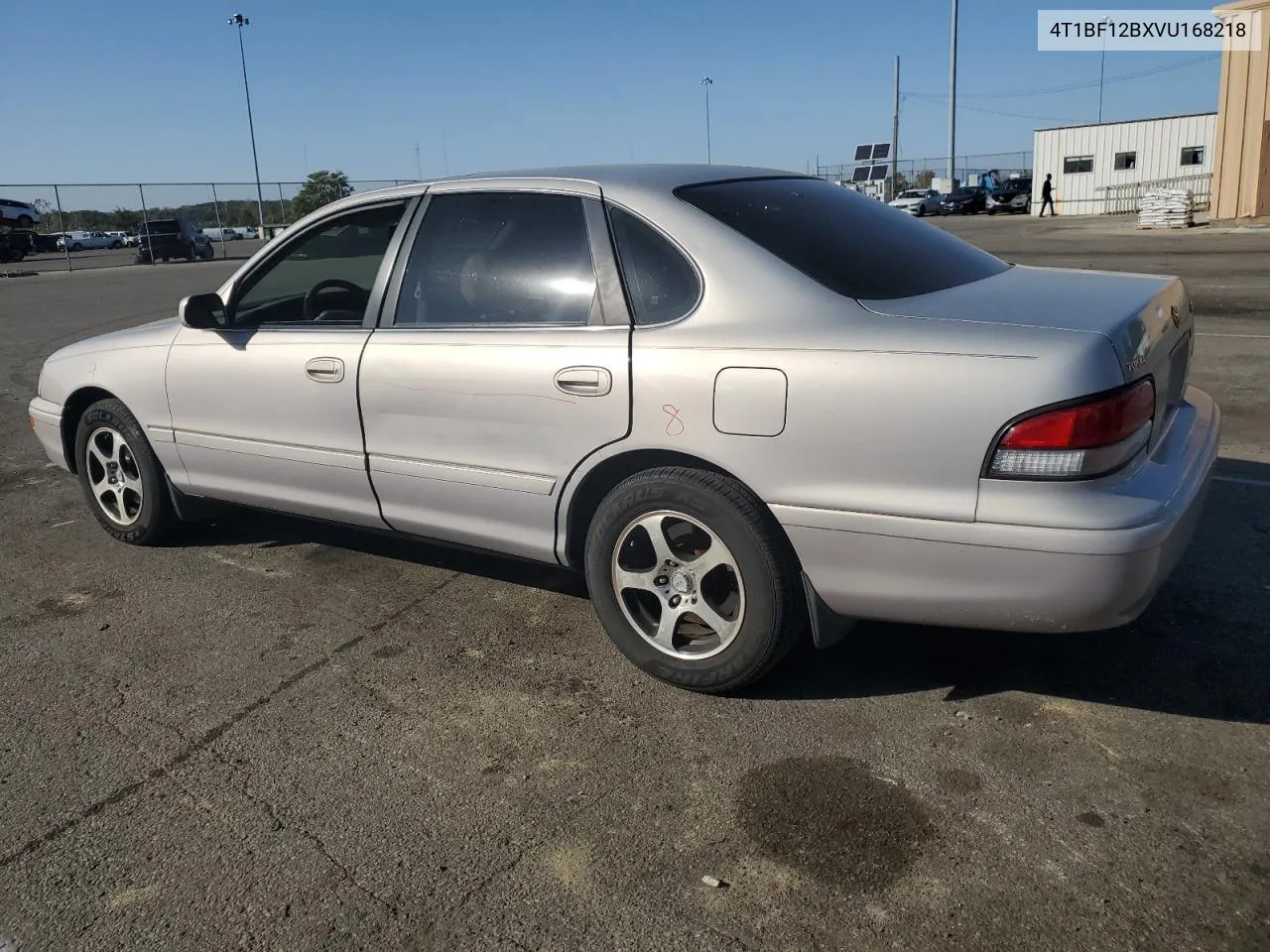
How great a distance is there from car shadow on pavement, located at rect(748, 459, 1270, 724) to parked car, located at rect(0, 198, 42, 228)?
39265 mm

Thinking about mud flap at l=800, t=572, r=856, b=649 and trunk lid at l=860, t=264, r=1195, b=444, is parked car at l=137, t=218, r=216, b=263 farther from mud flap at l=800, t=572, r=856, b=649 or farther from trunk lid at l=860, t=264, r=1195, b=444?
mud flap at l=800, t=572, r=856, b=649

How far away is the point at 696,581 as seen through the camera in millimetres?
3176

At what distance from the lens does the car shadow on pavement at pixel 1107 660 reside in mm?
3146

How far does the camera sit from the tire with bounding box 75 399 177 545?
4.68 meters

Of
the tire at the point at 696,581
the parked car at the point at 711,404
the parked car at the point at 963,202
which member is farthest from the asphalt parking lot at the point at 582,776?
the parked car at the point at 963,202

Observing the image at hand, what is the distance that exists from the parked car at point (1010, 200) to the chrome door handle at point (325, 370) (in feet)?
157

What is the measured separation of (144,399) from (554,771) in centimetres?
282

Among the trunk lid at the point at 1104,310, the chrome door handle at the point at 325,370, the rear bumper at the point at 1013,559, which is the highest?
the trunk lid at the point at 1104,310

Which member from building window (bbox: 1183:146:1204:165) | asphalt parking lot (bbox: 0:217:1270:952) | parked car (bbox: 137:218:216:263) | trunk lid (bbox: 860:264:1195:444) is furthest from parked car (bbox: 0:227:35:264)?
building window (bbox: 1183:146:1204:165)

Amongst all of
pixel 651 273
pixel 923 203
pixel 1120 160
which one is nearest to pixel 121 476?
pixel 651 273

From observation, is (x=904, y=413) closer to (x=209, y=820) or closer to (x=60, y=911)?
(x=209, y=820)

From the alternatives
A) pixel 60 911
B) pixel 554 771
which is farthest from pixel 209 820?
pixel 554 771

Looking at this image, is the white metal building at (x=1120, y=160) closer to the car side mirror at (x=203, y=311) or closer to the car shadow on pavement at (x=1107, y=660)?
the car shadow on pavement at (x=1107, y=660)

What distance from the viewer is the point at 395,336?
3.79 metres
